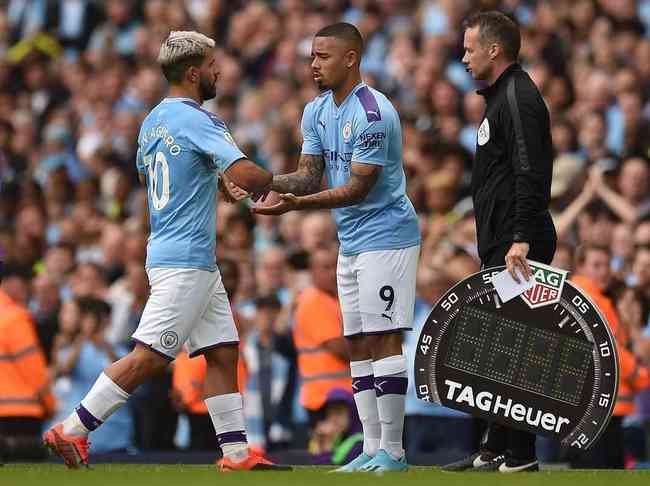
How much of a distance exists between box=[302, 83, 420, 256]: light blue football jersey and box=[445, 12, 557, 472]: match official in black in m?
0.39

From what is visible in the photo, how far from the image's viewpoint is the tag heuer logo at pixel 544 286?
334 inches

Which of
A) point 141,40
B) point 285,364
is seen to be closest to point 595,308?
point 285,364

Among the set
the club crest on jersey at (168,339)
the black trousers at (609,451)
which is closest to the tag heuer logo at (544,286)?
the club crest on jersey at (168,339)

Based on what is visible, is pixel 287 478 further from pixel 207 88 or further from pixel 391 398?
pixel 207 88

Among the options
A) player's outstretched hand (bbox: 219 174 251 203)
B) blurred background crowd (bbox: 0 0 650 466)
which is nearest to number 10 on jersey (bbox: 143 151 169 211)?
player's outstretched hand (bbox: 219 174 251 203)

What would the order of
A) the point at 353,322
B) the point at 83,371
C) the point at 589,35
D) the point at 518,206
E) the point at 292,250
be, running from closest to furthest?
the point at 518,206
the point at 353,322
the point at 83,371
the point at 292,250
the point at 589,35

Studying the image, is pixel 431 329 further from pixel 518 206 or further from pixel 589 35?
pixel 589 35

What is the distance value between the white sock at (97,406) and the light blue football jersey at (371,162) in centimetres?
138

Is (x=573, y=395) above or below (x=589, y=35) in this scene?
below

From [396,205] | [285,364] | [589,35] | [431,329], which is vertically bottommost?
[285,364]

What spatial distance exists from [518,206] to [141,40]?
12594 millimetres

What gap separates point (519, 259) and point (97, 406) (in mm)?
2178

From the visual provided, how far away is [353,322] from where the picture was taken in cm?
898

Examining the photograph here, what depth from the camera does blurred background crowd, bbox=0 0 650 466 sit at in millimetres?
12086
